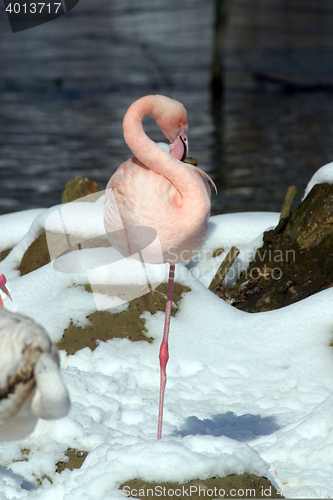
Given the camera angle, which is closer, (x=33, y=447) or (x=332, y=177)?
(x=33, y=447)

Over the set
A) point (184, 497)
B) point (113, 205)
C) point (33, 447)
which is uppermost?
point (113, 205)

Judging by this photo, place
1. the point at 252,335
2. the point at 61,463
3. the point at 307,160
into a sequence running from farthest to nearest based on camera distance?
the point at 307,160
the point at 252,335
the point at 61,463

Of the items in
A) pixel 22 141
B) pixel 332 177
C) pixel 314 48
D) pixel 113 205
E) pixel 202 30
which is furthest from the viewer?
pixel 202 30

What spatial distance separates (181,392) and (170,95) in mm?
23640

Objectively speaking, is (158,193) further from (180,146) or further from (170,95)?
(170,95)

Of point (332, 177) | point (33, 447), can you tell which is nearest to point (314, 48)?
point (332, 177)

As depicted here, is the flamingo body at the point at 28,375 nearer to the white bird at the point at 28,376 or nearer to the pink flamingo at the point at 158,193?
the white bird at the point at 28,376

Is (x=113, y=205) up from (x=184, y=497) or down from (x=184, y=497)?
up

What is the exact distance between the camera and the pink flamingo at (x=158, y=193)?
3059 mm

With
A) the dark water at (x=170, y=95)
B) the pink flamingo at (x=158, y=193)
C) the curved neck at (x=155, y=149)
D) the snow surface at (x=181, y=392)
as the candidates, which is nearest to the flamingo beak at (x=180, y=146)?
the pink flamingo at (x=158, y=193)

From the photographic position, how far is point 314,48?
45938 mm

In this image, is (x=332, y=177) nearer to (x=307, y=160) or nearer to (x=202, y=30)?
(x=307, y=160)

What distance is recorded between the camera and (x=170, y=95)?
25.7m

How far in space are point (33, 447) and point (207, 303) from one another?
6.60 feet
